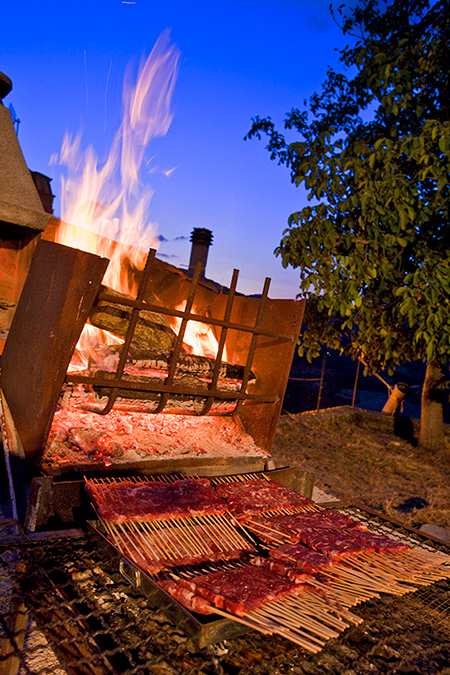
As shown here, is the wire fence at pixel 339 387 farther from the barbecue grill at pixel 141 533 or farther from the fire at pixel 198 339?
the barbecue grill at pixel 141 533

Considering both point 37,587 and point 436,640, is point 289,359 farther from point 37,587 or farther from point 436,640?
point 37,587

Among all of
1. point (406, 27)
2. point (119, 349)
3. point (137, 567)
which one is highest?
point (406, 27)

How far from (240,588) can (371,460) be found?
6385 mm

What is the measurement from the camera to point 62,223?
163 inches

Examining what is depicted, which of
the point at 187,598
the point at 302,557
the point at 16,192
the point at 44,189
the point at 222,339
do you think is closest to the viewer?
the point at 187,598

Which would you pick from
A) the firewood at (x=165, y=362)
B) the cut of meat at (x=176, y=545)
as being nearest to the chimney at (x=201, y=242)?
the firewood at (x=165, y=362)

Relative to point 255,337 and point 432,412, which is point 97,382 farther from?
point 432,412

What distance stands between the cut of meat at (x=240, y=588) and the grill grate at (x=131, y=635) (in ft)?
0.61

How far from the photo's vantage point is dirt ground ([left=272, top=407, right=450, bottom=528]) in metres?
5.89

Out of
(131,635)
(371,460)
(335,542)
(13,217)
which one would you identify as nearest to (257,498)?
(335,542)

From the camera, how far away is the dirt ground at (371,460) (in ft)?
19.3

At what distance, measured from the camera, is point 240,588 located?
2117 millimetres

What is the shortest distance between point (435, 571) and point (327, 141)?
4608 millimetres

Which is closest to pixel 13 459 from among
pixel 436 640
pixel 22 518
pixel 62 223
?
pixel 22 518
